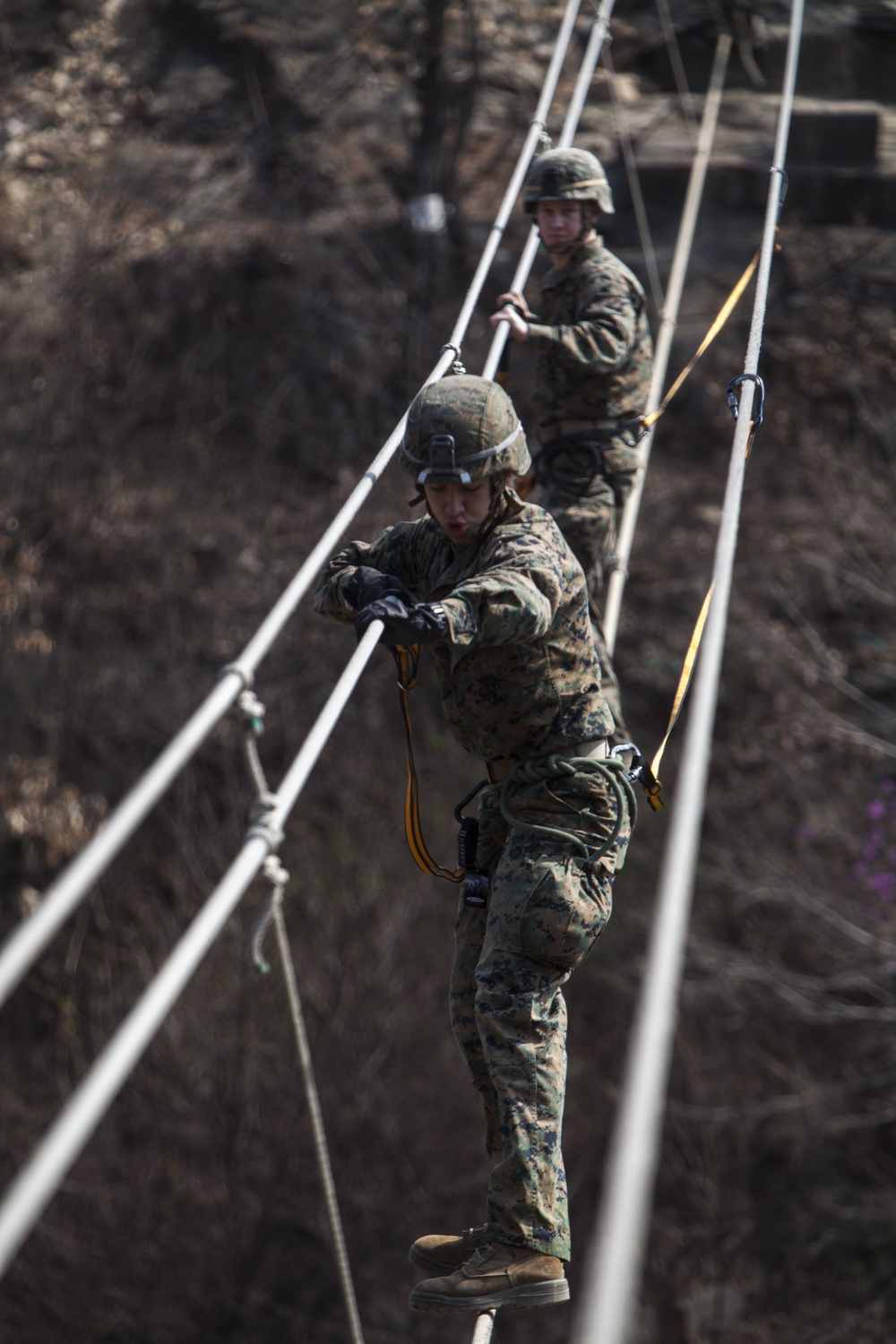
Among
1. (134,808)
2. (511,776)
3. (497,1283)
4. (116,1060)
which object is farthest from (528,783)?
(116,1060)

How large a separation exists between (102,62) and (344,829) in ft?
39.0

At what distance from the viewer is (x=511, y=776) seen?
4273 millimetres

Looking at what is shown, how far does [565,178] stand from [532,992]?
328 cm

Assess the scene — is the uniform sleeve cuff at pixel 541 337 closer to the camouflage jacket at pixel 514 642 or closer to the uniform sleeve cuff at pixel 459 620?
the camouflage jacket at pixel 514 642

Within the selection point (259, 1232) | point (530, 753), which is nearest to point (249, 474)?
point (259, 1232)

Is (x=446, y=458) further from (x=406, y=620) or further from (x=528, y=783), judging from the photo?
(x=528, y=783)

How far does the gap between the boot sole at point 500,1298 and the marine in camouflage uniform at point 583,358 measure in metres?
2.46

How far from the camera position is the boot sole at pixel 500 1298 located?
3867mm

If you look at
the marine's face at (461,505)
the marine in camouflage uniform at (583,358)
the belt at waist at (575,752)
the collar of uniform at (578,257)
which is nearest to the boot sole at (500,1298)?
the belt at waist at (575,752)

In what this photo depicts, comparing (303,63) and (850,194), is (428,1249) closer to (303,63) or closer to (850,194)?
(850,194)

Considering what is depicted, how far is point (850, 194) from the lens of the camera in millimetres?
18547

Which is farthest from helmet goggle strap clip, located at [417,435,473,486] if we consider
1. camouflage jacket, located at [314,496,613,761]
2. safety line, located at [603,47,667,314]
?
safety line, located at [603,47,667,314]

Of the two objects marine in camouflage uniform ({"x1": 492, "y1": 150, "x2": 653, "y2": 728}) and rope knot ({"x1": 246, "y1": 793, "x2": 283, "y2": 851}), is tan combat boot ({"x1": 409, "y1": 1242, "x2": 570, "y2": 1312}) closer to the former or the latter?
rope knot ({"x1": 246, "y1": 793, "x2": 283, "y2": 851})

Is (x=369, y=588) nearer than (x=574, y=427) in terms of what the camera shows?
Yes
